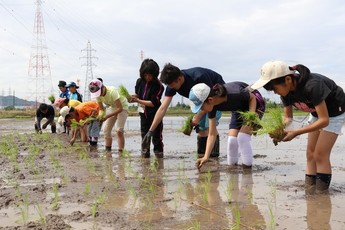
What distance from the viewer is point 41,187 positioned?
4.08m

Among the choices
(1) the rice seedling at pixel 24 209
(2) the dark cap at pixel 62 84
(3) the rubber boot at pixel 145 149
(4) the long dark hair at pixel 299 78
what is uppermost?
(2) the dark cap at pixel 62 84

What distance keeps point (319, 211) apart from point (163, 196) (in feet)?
4.40

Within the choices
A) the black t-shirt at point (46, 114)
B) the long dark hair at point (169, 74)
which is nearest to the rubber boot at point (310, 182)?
the long dark hair at point (169, 74)

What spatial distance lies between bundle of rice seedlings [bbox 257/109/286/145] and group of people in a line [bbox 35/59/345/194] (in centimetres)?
9

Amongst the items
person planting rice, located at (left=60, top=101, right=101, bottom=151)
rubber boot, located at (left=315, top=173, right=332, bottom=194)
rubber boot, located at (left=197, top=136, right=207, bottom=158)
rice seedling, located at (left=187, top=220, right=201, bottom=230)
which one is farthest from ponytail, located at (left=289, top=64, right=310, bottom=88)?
person planting rice, located at (left=60, top=101, right=101, bottom=151)

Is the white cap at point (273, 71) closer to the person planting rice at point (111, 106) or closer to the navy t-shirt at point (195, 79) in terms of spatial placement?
the navy t-shirt at point (195, 79)

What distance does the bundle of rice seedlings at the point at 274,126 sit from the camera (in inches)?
148

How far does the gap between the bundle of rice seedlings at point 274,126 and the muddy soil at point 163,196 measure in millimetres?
475

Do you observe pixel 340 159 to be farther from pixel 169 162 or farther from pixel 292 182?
pixel 169 162

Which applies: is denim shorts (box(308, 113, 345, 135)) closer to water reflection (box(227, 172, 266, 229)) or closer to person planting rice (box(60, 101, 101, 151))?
water reflection (box(227, 172, 266, 229))

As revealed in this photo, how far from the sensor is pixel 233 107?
4.94 metres

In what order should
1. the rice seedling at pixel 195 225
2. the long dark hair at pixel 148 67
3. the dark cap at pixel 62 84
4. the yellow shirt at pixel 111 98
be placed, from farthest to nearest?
the dark cap at pixel 62 84
the yellow shirt at pixel 111 98
the long dark hair at pixel 148 67
the rice seedling at pixel 195 225

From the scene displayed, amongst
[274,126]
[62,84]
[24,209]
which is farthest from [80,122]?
[274,126]

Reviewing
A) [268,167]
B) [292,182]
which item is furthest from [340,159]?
[292,182]
